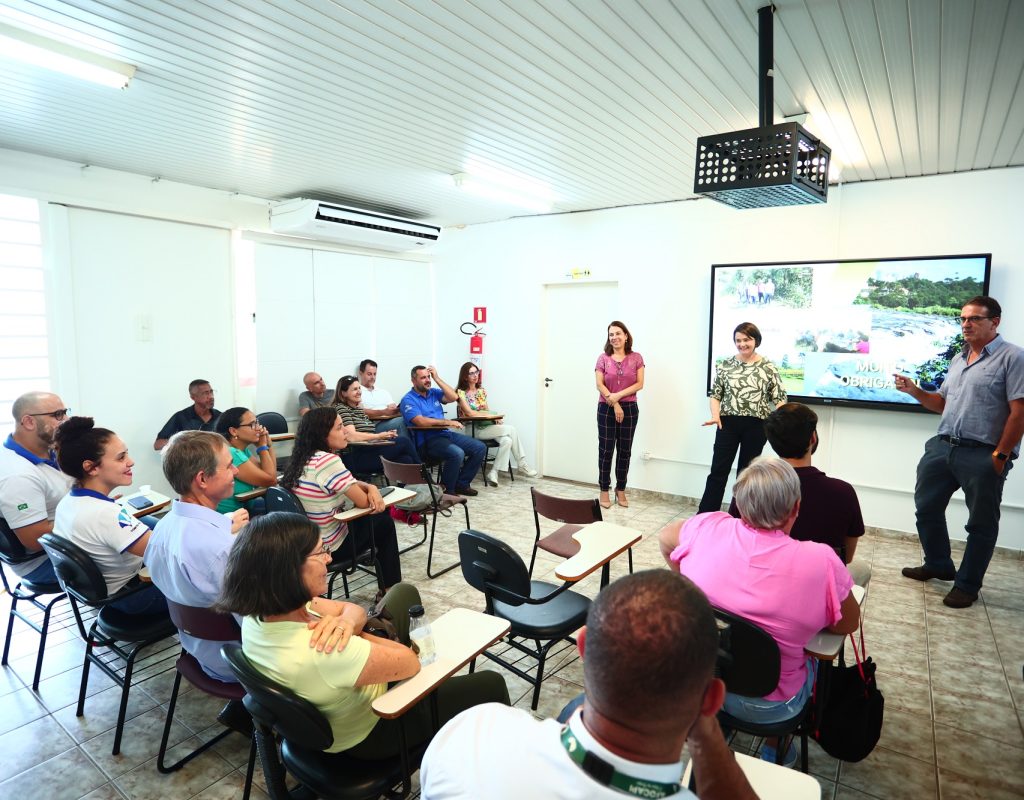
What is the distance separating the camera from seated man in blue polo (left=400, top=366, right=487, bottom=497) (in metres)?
5.79

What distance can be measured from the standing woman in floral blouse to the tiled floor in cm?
149

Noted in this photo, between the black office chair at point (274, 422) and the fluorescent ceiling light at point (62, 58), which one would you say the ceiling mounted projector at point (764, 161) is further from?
the black office chair at point (274, 422)

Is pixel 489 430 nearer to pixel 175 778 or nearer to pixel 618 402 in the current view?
pixel 618 402

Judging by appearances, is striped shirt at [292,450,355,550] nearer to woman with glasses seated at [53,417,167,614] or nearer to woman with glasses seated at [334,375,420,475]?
woman with glasses seated at [53,417,167,614]

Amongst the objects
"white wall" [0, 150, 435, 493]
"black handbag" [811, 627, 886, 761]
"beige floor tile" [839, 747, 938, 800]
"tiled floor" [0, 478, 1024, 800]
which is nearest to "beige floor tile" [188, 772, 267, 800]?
"tiled floor" [0, 478, 1024, 800]

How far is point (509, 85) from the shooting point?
299cm

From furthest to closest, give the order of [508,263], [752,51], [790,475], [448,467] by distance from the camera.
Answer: [508,263], [448,467], [752,51], [790,475]

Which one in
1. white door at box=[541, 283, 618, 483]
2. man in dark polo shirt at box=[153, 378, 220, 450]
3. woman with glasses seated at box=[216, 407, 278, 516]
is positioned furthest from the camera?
white door at box=[541, 283, 618, 483]

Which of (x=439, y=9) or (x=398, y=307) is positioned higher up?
(x=439, y=9)

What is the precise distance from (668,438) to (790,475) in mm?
3981

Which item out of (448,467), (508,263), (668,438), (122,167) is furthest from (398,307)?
(668,438)

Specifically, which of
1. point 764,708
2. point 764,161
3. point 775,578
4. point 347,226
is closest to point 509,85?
point 764,161

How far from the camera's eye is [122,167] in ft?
15.4

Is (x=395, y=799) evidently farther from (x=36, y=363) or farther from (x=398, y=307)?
(x=398, y=307)
